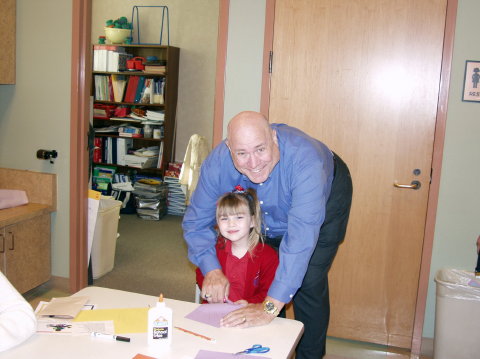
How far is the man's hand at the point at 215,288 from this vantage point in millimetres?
1920

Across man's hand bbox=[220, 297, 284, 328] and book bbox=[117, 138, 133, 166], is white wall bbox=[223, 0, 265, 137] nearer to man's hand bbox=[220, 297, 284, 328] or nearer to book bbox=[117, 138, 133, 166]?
man's hand bbox=[220, 297, 284, 328]

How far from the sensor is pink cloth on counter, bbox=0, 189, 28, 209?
334cm

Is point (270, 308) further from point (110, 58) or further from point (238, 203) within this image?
point (110, 58)

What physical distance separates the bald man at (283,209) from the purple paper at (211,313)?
0.13ft

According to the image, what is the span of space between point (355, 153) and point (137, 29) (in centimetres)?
403

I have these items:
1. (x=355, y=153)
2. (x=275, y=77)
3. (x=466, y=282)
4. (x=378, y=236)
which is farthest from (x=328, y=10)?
(x=466, y=282)

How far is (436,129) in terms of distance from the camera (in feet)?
8.86

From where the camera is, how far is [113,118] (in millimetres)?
5895

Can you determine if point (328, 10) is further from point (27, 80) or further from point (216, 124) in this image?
point (27, 80)

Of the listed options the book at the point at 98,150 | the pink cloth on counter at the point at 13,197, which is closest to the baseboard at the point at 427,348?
the pink cloth on counter at the point at 13,197

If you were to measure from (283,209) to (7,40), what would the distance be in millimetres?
2328

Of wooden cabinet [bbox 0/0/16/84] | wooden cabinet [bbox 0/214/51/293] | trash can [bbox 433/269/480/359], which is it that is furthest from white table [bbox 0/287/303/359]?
wooden cabinet [bbox 0/0/16/84]

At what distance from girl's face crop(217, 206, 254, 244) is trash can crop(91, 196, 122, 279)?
5.82 ft

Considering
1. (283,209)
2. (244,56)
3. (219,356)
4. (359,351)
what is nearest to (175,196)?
(244,56)
